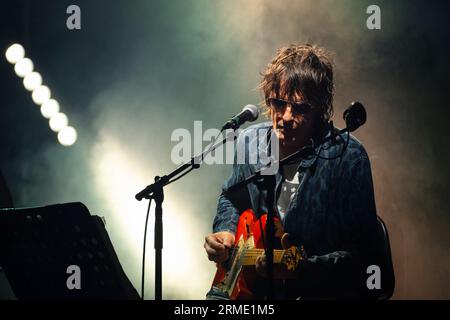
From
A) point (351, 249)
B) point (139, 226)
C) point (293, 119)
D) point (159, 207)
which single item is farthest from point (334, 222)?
point (139, 226)

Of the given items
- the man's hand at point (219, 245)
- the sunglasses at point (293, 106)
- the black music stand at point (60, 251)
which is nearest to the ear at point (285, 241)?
the man's hand at point (219, 245)

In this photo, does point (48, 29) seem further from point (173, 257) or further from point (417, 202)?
point (417, 202)

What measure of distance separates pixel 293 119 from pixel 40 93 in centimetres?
310

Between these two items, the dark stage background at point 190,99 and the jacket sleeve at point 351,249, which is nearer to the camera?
the jacket sleeve at point 351,249

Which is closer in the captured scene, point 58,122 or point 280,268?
point 280,268

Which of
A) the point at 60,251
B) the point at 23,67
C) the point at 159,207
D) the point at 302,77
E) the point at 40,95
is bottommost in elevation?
the point at 60,251

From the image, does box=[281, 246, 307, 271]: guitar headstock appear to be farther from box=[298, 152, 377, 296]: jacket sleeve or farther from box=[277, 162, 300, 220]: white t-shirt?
box=[277, 162, 300, 220]: white t-shirt

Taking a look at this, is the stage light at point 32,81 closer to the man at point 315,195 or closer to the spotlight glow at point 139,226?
the spotlight glow at point 139,226

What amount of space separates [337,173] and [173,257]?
252cm

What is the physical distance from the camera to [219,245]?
140 inches

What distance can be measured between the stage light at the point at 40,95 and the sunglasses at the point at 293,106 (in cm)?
289

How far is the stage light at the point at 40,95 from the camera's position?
5.55 meters

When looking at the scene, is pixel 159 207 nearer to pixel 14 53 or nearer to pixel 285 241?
pixel 285 241

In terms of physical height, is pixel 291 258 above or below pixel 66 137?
below
